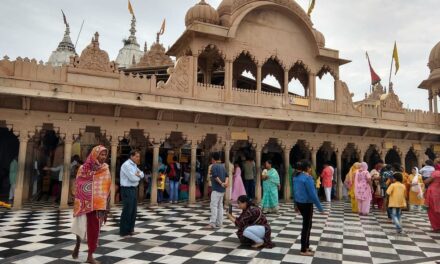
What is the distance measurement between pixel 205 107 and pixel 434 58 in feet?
45.0

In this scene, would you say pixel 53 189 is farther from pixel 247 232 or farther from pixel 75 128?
pixel 247 232

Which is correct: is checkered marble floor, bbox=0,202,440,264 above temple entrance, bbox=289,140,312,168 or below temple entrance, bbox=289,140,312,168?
below

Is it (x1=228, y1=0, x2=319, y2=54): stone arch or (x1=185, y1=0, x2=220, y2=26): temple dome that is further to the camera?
(x1=228, y1=0, x2=319, y2=54): stone arch

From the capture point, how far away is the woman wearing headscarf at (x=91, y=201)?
16.4 ft

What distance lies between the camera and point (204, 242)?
21.2ft

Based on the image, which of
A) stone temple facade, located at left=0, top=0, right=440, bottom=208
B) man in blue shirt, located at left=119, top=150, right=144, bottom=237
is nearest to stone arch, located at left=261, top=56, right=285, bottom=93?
stone temple facade, located at left=0, top=0, right=440, bottom=208

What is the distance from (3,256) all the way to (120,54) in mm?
37632

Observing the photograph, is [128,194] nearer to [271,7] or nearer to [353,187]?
[353,187]

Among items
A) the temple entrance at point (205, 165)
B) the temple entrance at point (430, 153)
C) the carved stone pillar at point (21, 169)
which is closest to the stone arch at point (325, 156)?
the temple entrance at point (205, 165)

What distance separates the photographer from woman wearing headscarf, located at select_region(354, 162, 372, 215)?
35.0ft

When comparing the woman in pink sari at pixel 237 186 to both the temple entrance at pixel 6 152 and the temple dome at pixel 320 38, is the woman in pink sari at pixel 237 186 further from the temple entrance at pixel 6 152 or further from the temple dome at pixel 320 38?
the temple entrance at pixel 6 152

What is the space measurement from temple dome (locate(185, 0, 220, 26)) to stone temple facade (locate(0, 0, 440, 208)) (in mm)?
41

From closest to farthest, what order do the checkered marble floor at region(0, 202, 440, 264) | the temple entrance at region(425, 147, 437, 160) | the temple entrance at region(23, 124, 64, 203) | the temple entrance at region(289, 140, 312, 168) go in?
the checkered marble floor at region(0, 202, 440, 264) → the temple entrance at region(23, 124, 64, 203) → the temple entrance at region(289, 140, 312, 168) → the temple entrance at region(425, 147, 437, 160)

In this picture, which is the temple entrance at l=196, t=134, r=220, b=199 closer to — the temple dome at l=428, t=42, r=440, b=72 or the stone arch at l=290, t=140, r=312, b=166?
the stone arch at l=290, t=140, r=312, b=166
